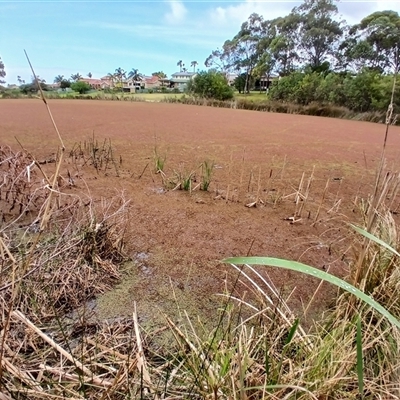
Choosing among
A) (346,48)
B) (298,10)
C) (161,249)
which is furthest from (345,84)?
(161,249)

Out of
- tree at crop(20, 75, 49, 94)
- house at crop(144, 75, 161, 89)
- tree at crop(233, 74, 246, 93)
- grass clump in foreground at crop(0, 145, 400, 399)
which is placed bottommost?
house at crop(144, 75, 161, 89)

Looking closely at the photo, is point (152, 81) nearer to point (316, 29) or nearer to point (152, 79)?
point (152, 79)

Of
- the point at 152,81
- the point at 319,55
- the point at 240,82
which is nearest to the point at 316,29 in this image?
the point at 319,55

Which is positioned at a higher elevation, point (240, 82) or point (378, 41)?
point (378, 41)

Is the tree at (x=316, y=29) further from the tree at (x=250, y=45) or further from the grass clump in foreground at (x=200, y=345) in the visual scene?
the grass clump in foreground at (x=200, y=345)

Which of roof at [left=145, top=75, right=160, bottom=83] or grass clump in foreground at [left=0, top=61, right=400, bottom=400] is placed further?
roof at [left=145, top=75, right=160, bottom=83]

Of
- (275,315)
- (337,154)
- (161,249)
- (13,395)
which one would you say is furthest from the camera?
(337,154)

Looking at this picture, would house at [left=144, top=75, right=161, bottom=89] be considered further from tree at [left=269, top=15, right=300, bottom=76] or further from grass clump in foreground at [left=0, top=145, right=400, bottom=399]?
grass clump in foreground at [left=0, top=145, right=400, bottom=399]

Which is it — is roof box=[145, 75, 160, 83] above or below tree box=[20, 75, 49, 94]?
below

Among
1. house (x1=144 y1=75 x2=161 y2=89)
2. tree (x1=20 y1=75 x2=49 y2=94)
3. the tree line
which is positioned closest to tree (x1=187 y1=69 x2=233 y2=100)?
the tree line

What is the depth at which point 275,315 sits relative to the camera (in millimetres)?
804

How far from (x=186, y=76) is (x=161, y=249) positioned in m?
46.6

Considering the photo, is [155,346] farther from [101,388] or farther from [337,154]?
[337,154]

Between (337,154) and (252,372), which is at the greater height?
(252,372)
